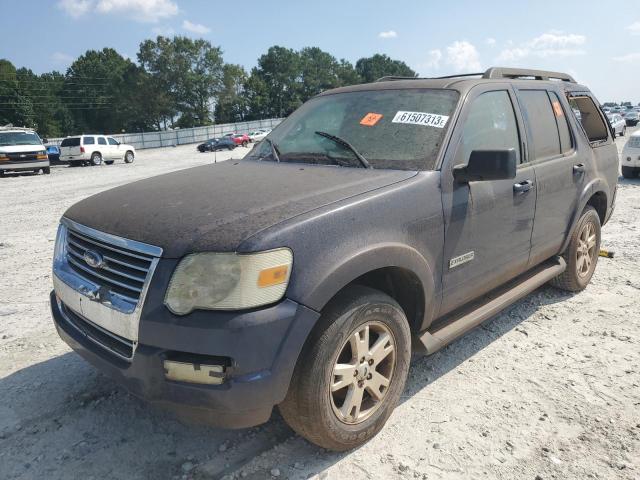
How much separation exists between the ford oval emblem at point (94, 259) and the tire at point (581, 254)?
12.5 ft

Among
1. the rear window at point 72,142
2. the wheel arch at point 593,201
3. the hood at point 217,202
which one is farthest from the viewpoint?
the rear window at point 72,142

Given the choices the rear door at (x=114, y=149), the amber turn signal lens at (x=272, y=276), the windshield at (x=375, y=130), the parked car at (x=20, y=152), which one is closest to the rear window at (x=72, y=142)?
the rear door at (x=114, y=149)

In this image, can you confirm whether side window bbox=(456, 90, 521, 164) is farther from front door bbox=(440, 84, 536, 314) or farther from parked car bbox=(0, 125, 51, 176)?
parked car bbox=(0, 125, 51, 176)

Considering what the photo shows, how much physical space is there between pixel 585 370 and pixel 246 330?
8.39 feet

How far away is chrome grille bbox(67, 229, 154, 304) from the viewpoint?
2221 millimetres

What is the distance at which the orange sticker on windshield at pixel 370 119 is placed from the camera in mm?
3303

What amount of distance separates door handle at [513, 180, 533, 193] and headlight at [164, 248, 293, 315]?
6.65 ft

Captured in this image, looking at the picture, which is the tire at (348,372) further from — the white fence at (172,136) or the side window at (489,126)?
the white fence at (172,136)

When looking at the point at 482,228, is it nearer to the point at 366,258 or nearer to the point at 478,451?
the point at 366,258

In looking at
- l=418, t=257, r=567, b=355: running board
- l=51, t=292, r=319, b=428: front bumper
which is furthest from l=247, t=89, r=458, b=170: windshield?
l=51, t=292, r=319, b=428: front bumper

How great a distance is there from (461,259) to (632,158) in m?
11.8

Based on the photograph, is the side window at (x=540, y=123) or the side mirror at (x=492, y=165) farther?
the side window at (x=540, y=123)

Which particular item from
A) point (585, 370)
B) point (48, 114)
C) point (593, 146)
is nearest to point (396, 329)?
point (585, 370)

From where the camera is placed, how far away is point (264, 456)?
256 centimetres
